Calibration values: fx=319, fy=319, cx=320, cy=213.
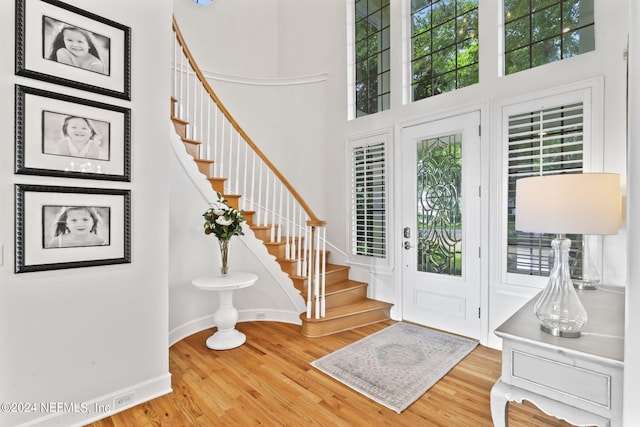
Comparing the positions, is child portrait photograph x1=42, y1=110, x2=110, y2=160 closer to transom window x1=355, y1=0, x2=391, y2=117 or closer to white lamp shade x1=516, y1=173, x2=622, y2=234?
white lamp shade x1=516, y1=173, x2=622, y2=234

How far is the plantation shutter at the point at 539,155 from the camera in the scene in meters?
2.65

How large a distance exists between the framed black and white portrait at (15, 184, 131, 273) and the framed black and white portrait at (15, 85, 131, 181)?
119 mm

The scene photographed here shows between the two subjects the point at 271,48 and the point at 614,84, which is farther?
the point at 271,48

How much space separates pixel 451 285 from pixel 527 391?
6.92ft

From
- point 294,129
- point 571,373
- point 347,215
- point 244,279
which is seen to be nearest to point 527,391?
point 571,373

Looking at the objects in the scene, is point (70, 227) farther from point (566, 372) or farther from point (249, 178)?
point (249, 178)

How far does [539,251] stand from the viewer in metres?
2.84

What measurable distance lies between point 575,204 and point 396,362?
1.92m

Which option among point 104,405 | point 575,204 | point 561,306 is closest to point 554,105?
point 575,204

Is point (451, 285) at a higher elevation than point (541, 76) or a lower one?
lower

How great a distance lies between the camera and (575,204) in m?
1.45

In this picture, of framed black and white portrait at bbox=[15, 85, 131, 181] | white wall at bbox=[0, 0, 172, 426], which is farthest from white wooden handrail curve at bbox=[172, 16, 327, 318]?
framed black and white portrait at bbox=[15, 85, 131, 181]

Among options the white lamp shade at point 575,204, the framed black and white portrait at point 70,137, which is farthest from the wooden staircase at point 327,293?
the white lamp shade at point 575,204

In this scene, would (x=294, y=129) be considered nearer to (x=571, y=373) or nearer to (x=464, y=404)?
(x=464, y=404)
